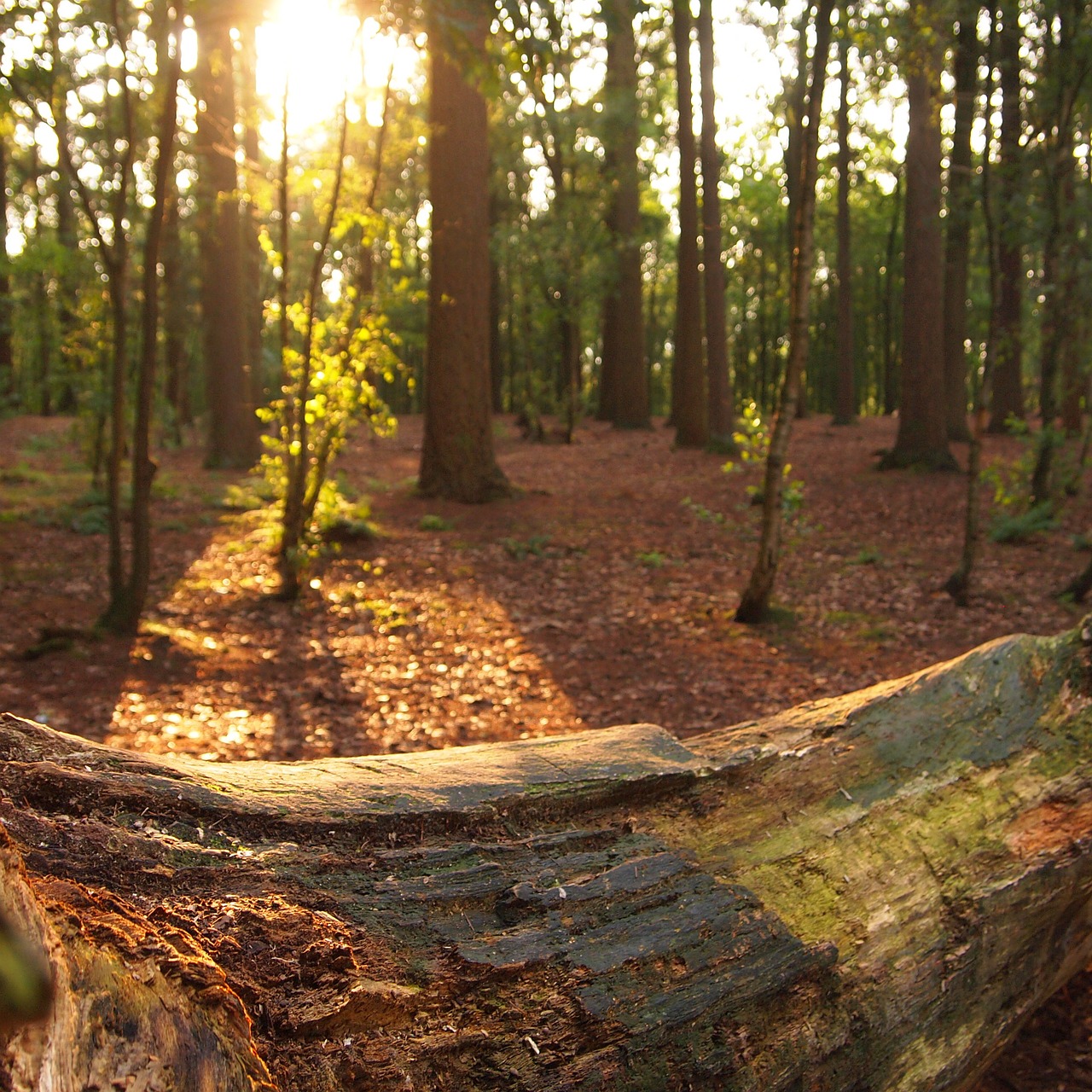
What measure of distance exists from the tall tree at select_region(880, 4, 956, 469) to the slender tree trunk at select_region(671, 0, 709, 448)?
13.7 feet

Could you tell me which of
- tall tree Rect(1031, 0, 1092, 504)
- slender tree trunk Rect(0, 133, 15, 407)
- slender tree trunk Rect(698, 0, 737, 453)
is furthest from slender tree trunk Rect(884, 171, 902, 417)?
slender tree trunk Rect(0, 133, 15, 407)

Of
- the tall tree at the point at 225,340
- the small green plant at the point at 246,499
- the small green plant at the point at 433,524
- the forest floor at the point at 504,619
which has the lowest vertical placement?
the forest floor at the point at 504,619

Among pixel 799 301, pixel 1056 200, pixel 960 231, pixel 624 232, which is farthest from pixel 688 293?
pixel 799 301

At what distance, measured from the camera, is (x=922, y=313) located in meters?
14.4

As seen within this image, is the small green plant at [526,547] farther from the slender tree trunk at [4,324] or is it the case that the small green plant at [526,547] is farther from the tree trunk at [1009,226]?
the slender tree trunk at [4,324]

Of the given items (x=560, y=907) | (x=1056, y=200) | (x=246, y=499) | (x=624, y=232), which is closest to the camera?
(x=560, y=907)

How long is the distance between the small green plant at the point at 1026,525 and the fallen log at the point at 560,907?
7775 mm

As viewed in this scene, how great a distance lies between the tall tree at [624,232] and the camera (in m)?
19.1

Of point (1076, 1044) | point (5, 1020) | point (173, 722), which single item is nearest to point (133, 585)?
point (173, 722)

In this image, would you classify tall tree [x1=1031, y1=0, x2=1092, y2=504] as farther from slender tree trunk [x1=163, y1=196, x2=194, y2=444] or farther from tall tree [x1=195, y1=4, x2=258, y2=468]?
tall tree [x1=195, y1=4, x2=258, y2=468]

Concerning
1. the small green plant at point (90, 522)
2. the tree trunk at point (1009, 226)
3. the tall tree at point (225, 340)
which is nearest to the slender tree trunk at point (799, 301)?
the tree trunk at point (1009, 226)

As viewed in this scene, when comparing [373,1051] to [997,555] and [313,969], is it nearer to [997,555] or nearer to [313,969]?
[313,969]

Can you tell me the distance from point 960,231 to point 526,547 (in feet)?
30.7

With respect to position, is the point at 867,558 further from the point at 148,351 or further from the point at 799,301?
the point at 148,351
